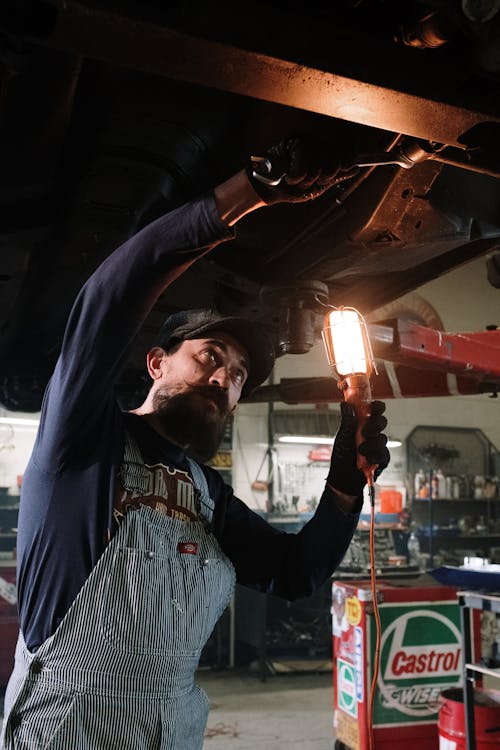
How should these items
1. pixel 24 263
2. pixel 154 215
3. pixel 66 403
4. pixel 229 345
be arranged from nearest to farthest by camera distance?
1. pixel 66 403
2. pixel 229 345
3. pixel 154 215
4. pixel 24 263

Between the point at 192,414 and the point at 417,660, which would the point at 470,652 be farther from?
the point at 192,414

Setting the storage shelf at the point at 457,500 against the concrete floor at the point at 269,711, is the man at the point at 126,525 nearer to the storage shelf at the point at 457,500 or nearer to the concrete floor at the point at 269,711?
the concrete floor at the point at 269,711

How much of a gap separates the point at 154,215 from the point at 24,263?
0.48 metres

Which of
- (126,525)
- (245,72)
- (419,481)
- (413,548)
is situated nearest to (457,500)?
(419,481)

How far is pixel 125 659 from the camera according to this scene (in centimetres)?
116

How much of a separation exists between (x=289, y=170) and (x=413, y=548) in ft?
25.7

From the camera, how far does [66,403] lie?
44.0 inches

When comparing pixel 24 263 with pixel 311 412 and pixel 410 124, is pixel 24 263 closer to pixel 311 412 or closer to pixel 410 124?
pixel 410 124

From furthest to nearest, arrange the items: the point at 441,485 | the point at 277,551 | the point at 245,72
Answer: the point at 441,485 → the point at 277,551 → the point at 245,72

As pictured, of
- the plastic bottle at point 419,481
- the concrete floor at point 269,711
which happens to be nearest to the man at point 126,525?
the concrete floor at point 269,711

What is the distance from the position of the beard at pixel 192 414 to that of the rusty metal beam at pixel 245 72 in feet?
2.37

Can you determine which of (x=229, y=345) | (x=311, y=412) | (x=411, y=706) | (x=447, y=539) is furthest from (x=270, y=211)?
(x=447, y=539)

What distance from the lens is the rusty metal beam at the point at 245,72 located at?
87 centimetres

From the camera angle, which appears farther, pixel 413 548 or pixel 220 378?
pixel 413 548
